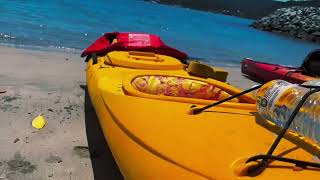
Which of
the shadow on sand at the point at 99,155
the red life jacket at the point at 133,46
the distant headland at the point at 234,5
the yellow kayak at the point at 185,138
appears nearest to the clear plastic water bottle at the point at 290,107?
the yellow kayak at the point at 185,138

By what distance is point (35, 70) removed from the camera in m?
7.23

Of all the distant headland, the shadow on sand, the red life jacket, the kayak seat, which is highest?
the distant headland

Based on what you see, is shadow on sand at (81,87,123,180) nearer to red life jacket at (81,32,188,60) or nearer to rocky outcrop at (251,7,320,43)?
red life jacket at (81,32,188,60)

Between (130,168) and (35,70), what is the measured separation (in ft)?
16.8

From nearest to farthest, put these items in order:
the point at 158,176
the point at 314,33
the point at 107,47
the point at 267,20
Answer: the point at 158,176 < the point at 107,47 < the point at 314,33 < the point at 267,20

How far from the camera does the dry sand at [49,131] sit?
138 inches

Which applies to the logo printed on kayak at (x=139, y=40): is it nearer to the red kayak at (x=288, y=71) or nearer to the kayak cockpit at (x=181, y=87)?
the kayak cockpit at (x=181, y=87)

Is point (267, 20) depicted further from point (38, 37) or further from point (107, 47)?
point (107, 47)

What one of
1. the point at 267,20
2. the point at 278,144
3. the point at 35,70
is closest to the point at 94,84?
the point at 278,144

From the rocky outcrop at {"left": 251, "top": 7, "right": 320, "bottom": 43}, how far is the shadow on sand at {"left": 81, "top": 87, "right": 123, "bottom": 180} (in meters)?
34.9

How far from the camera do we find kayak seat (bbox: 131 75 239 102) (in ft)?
13.0

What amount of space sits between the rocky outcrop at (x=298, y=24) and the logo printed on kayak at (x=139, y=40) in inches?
1301

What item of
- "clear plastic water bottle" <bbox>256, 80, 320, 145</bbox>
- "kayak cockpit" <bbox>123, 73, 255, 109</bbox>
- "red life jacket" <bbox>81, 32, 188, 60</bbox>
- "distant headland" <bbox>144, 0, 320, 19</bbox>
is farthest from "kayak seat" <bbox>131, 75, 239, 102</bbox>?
"distant headland" <bbox>144, 0, 320, 19</bbox>

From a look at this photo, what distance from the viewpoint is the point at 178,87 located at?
4.12 metres
